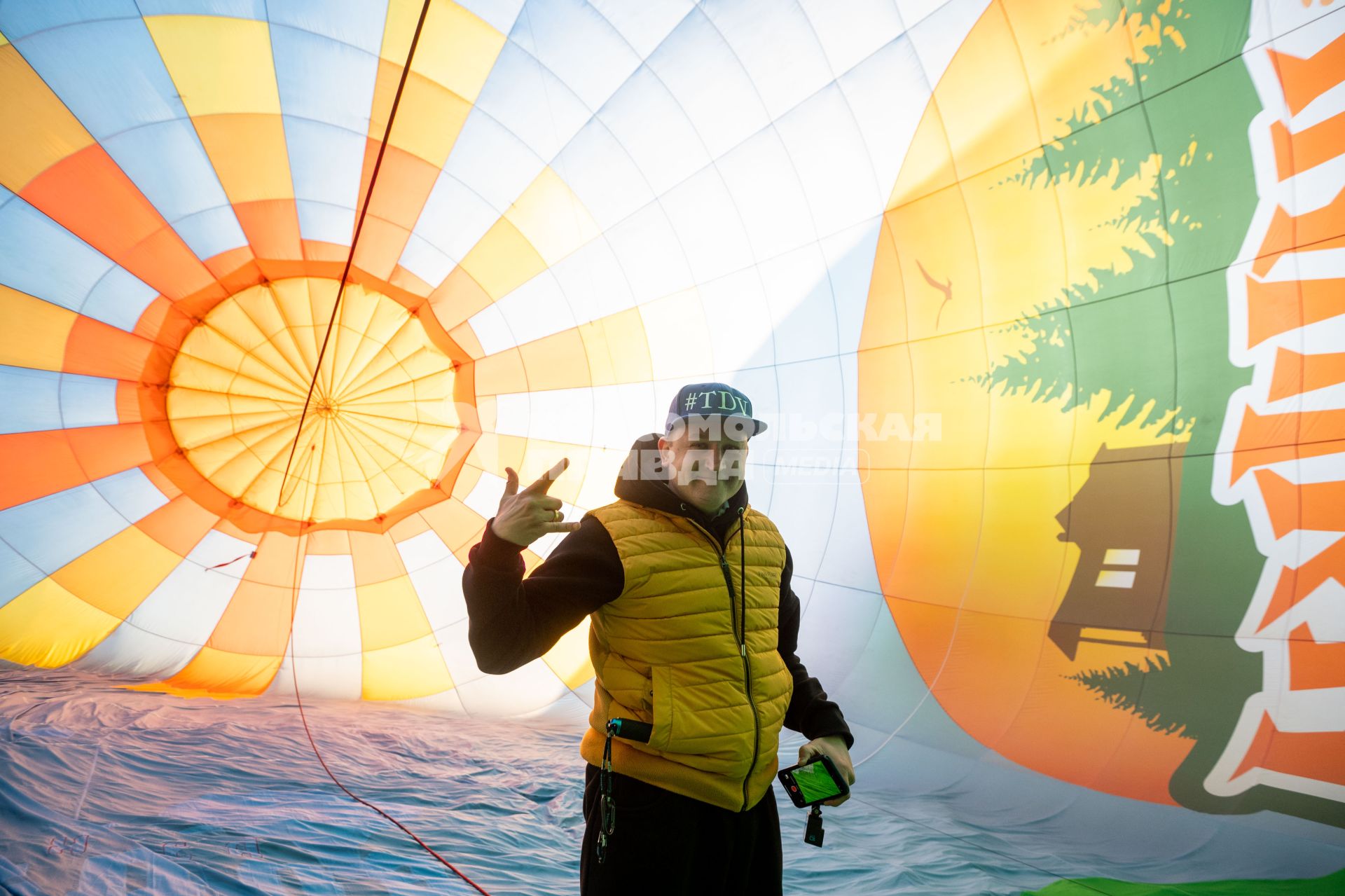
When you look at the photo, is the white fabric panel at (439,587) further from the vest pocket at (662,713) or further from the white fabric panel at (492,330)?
the vest pocket at (662,713)

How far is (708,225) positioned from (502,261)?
118 centimetres

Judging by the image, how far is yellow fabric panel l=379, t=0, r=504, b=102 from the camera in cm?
318

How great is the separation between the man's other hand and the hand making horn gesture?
697 millimetres

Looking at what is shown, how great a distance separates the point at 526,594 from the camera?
4.12ft

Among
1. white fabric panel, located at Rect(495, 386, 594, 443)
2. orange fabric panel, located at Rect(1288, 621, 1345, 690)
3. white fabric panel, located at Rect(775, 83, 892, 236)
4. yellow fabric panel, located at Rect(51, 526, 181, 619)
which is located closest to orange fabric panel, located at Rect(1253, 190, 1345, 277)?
orange fabric panel, located at Rect(1288, 621, 1345, 690)

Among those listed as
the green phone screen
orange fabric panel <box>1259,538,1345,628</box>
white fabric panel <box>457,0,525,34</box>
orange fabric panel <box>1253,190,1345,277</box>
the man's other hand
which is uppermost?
white fabric panel <box>457,0,525,34</box>

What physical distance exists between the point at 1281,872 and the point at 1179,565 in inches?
38.1

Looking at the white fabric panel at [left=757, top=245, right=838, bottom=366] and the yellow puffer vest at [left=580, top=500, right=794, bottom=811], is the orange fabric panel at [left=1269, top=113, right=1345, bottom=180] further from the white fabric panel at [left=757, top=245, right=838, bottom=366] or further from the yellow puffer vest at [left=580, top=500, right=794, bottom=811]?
the yellow puffer vest at [left=580, top=500, right=794, bottom=811]

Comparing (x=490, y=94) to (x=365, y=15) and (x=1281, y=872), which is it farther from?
(x=1281, y=872)

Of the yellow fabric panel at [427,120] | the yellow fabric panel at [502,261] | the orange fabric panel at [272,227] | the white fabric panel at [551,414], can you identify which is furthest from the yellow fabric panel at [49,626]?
the yellow fabric panel at [427,120]

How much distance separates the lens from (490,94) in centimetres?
339

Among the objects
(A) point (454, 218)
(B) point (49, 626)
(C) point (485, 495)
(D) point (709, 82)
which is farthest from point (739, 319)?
(B) point (49, 626)

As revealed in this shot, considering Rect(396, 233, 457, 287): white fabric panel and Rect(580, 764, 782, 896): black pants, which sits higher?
Rect(396, 233, 457, 287): white fabric panel

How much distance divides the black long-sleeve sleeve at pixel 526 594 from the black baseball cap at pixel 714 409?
0.34 metres
